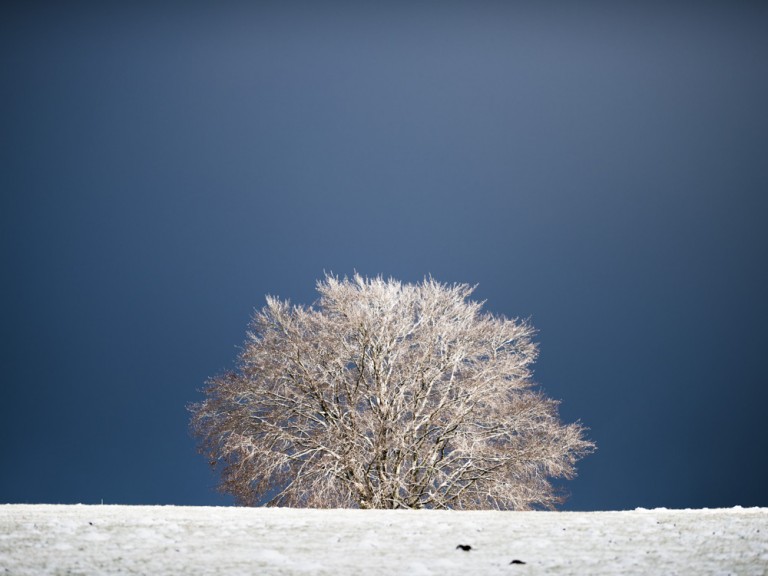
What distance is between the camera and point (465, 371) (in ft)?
65.6

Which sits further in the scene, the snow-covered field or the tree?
the tree

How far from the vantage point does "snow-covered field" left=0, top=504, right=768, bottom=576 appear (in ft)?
13.5

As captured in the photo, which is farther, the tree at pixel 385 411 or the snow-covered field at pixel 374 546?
the tree at pixel 385 411

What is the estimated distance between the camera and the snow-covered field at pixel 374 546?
13.5ft

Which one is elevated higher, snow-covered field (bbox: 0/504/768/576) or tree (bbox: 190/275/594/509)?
tree (bbox: 190/275/594/509)

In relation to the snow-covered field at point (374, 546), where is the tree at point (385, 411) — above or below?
above

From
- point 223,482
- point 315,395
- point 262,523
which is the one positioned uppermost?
point 315,395

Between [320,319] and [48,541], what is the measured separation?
14683mm

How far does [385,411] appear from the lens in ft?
62.4

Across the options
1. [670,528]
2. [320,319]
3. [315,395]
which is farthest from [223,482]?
[670,528]

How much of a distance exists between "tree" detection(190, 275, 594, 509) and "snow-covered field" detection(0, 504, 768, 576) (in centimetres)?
1244

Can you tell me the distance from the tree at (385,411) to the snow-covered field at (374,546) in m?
12.4

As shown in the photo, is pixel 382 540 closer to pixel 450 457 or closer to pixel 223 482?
pixel 450 457

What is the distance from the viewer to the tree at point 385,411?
18578mm
